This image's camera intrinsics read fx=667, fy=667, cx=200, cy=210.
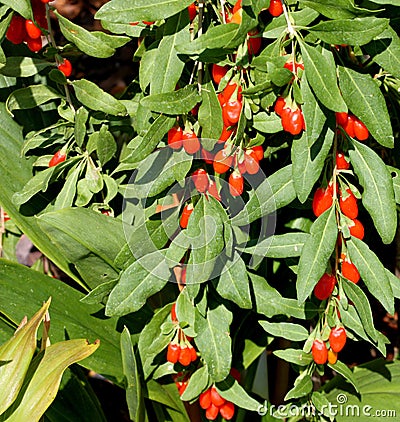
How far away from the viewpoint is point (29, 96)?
117 cm

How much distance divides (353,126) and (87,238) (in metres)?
0.47

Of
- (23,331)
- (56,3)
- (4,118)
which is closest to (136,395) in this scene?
(23,331)

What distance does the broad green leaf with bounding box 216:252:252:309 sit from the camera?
999 millimetres

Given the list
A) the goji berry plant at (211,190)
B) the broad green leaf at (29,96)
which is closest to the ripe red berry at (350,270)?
the goji berry plant at (211,190)

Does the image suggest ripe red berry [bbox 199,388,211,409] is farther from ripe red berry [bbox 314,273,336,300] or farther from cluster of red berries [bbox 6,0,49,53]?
cluster of red berries [bbox 6,0,49,53]

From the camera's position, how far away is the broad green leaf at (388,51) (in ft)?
2.90

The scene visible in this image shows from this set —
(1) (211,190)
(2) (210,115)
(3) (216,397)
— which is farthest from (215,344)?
(2) (210,115)

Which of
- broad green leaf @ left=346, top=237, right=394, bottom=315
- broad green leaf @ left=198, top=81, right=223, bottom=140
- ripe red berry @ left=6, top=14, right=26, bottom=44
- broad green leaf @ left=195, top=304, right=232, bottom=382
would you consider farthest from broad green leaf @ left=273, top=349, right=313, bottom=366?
ripe red berry @ left=6, top=14, right=26, bottom=44

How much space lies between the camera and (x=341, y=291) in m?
1.04

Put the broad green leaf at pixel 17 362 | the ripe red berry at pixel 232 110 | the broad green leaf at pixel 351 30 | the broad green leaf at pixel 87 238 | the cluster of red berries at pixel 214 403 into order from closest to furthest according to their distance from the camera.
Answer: the broad green leaf at pixel 351 30 < the ripe red berry at pixel 232 110 < the broad green leaf at pixel 17 362 < the broad green leaf at pixel 87 238 < the cluster of red berries at pixel 214 403

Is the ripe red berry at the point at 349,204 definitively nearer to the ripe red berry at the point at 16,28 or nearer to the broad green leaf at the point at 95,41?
the broad green leaf at the point at 95,41

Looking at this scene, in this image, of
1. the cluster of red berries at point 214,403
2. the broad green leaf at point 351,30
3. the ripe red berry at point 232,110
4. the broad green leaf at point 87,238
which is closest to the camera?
the broad green leaf at point 351,30

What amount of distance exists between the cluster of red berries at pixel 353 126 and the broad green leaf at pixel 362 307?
236 mm

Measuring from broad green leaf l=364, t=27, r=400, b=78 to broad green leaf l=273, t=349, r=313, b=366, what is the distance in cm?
50
